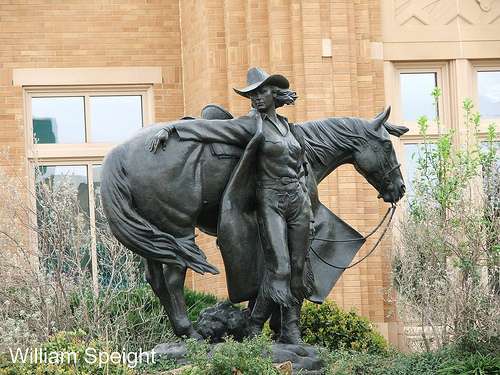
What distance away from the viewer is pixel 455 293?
15.5m

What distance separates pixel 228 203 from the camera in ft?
37.9

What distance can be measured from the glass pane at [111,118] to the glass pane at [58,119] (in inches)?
7.5

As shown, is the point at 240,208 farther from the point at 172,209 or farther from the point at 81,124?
the point at 81,124

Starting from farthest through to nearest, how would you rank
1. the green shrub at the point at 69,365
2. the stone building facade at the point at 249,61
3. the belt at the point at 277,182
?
1. the stone building facade at the point at 249,61
2. the belt at the point at 277,182
3. the green shrub at the point at 69,365

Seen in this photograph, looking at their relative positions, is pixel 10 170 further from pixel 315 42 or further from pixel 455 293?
pixel 455 293

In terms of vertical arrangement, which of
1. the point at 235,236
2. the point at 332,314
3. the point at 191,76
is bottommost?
the point at 332,314

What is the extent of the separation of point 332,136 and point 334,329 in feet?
16.6

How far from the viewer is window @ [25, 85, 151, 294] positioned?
69.2ft

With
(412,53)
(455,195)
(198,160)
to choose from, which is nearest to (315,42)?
(412,53)

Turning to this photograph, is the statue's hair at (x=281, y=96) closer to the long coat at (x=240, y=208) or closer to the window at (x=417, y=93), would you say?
the long coat at (x=240, y=208)

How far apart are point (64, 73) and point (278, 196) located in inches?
402

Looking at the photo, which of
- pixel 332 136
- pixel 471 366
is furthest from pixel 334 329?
pixel 332 136

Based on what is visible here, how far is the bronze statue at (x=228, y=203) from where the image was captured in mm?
11375

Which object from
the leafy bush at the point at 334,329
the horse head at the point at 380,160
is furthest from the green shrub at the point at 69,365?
the leafy bush at the point at 334,329
